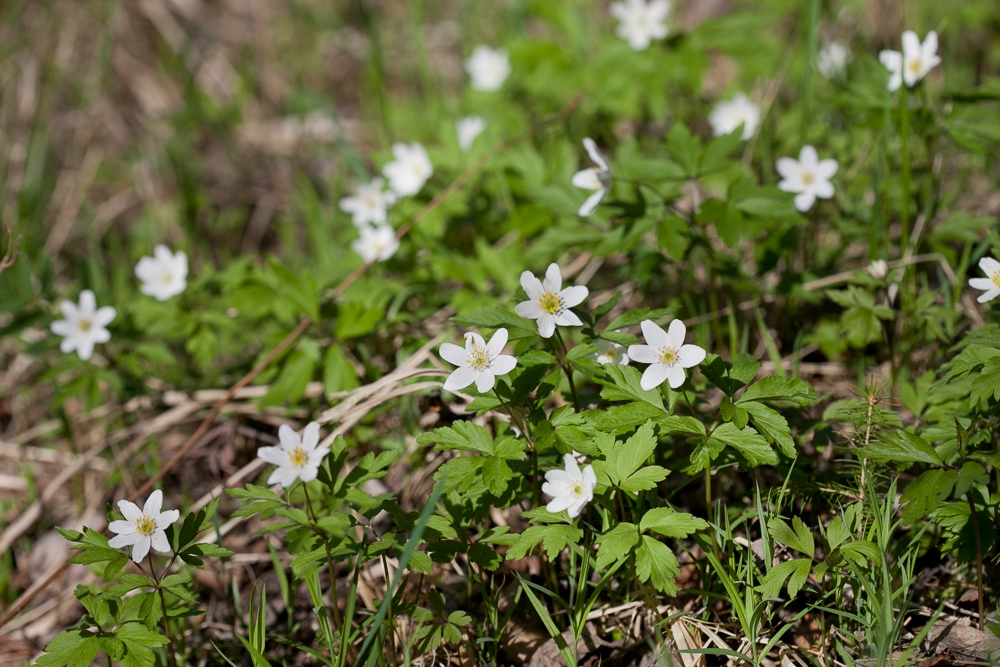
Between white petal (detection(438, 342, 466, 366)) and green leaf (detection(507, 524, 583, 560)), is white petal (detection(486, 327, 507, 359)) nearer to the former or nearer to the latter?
white petal (detection(438, 342, 466, 366))

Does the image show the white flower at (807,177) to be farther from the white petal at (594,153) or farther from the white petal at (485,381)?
the white petal at (485,381)

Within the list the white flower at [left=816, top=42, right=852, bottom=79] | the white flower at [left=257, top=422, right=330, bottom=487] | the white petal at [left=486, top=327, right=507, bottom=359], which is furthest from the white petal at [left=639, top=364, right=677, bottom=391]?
the white flower at [left=816, top=42, right=852, bottom=79]

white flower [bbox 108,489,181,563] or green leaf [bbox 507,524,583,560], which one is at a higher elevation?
white flower [bbox 108,489,181,563]

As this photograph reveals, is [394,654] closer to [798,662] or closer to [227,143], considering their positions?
[798,662]

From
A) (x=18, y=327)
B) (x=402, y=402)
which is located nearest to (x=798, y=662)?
(x=402, y=402)

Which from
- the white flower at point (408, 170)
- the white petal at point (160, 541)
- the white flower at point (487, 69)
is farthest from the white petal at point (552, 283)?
the white flower at point (487, 69)

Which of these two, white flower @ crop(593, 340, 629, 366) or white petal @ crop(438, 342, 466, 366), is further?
white flower @ crop(593, 340, 629, 366)

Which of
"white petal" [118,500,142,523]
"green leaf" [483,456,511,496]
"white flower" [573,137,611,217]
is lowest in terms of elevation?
"green leaf" [483,456,511,496]

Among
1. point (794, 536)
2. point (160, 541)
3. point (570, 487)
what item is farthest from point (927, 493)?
point (160, 541)
